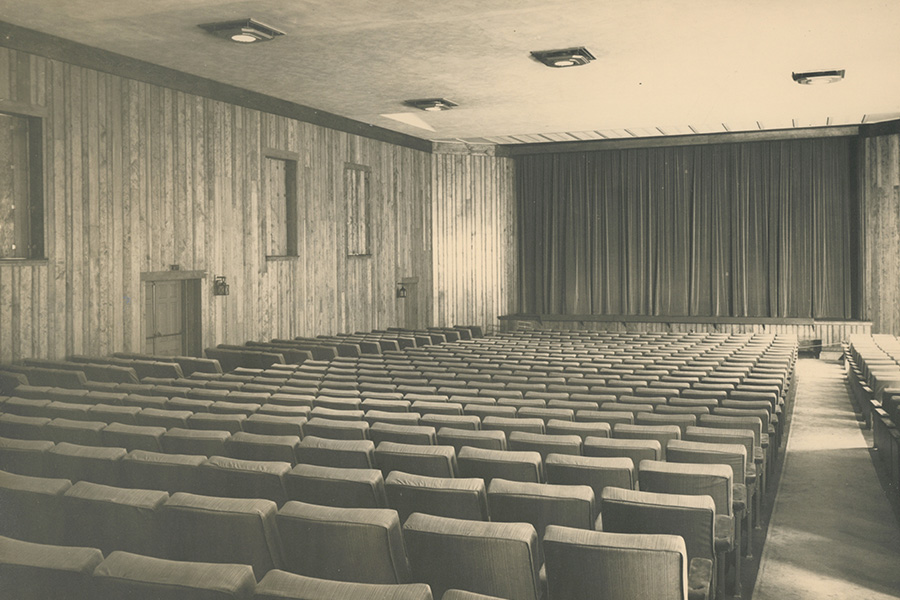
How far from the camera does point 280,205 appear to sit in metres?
12.9

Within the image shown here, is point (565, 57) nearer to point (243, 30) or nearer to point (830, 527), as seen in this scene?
point (243, 30)

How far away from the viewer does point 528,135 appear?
17.4m

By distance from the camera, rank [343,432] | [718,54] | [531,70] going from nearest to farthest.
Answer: [343,432]
[718,54]
[531,70]

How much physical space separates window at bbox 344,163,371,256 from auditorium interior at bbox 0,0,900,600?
65 mm

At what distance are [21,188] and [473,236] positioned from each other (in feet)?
36.4

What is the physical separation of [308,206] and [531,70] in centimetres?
479

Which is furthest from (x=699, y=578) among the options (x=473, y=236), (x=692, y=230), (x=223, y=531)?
(x=692, y=230)

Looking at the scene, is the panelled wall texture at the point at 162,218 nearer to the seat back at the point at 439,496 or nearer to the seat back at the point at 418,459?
the seat back at the point at 418,459

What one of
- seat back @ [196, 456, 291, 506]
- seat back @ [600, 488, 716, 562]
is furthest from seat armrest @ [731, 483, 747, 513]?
seat back @ [196, 456, 291, 506]

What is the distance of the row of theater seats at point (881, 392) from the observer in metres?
5.98

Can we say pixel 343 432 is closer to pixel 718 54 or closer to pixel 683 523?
pixel 683 523

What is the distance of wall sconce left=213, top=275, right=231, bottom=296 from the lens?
36.9ft

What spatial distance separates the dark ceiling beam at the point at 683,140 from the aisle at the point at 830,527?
9.91 meters

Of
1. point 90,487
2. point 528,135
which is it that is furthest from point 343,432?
point 528,135
